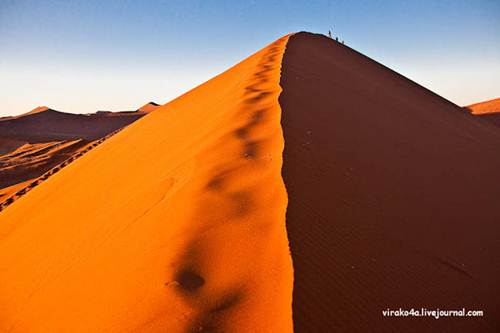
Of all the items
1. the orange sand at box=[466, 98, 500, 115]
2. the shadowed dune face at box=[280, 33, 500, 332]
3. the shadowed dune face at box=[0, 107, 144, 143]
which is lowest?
the orange sand at box=[466, 98, 500, 115]

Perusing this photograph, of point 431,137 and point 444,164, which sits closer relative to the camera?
point 444,164

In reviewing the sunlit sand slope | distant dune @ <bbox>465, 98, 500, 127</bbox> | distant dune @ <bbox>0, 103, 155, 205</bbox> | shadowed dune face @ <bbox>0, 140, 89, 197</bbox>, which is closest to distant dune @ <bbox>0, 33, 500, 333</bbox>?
the sunlit sand slope

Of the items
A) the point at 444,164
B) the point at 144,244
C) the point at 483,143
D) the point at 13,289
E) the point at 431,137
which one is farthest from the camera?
the point at 483,143

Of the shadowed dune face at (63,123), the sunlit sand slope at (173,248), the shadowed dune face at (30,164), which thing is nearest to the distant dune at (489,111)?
Result: the sunlit sand slope at (173,248)

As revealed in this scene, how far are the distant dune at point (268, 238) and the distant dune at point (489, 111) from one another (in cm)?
2471

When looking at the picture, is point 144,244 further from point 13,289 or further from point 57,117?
point 57,117

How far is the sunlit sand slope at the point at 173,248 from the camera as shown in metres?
2.05

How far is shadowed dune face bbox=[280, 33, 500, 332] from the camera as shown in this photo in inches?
86.3

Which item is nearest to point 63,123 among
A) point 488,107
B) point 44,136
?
point 44,136

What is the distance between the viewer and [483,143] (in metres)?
7.64

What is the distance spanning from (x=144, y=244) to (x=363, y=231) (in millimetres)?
1762

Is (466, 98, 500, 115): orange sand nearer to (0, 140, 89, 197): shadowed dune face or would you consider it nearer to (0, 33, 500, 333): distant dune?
(0, 33, 500, 333): distant dune

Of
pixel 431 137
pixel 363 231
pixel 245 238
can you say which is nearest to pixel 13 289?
pixel 245 238

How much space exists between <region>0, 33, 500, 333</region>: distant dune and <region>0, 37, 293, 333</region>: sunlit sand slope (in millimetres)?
13
